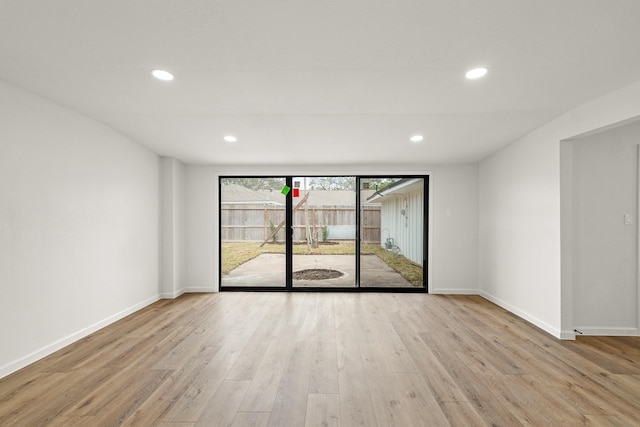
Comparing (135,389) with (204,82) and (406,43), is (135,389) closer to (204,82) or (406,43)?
Result: (204,82)

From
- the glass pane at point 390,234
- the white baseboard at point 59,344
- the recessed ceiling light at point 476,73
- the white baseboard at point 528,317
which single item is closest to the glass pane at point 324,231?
the glass pane at point 390,234

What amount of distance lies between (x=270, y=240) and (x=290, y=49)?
4.06 m

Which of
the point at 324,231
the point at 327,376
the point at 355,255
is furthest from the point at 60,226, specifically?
the point at 355,255

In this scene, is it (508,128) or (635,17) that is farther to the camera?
(508,128)

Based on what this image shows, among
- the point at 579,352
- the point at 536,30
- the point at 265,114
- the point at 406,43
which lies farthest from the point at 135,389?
the point at 579,352

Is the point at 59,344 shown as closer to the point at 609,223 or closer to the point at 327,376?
the point at 327,376

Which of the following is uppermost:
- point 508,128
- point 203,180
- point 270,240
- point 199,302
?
point 508,128

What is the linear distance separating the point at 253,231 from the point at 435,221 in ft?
10.3

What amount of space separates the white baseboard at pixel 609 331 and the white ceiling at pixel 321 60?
2.25 m

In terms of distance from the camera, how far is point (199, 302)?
15.9ft

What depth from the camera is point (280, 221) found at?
577cm

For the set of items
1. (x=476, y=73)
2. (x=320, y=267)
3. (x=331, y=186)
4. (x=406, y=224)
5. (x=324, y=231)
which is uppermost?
(x=476, y=73)

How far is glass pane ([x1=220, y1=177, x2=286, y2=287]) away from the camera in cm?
571

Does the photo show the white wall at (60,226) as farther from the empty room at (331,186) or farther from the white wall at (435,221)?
the white wall at (435,221)
